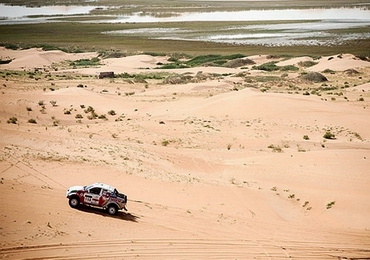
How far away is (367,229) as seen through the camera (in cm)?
1753

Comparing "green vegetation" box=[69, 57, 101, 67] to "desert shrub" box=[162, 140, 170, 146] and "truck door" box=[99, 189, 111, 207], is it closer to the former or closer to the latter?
"desert shrub" box=[162, 140, 170, 146]

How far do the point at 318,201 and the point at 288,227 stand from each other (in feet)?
10.4

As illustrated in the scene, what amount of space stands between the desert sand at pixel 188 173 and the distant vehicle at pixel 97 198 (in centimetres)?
35

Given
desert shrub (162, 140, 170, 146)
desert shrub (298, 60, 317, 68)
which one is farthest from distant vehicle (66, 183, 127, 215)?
desert shrub (298, 60, 317, 68)

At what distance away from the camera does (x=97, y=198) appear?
16891 millimetres

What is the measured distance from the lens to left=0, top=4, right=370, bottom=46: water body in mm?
90688

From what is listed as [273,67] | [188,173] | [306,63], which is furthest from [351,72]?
→ [188,173]

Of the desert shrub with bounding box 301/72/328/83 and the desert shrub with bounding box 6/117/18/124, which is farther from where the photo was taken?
the desert shrub with bounding box 301/72/328/83

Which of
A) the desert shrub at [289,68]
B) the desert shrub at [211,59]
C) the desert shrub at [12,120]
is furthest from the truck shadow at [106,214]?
the desert shrub at [211,59]

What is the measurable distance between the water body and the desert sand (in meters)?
48.0

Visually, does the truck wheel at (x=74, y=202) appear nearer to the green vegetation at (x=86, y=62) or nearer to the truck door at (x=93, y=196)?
the truck door at (x=93, y=196)

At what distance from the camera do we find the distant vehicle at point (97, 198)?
1689 centimetres

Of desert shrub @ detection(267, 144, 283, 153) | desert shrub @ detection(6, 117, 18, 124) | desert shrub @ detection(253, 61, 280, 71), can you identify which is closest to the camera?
desert shrub @ detection(267, 144, 283, 153)

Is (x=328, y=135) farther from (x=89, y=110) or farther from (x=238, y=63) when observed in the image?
(x=238, y=63)
